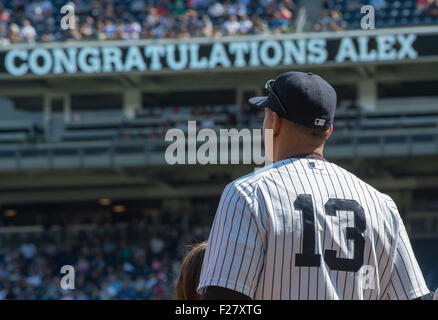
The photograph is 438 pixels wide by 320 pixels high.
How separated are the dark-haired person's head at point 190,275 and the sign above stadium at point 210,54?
15597 mm

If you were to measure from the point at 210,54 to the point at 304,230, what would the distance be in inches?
642

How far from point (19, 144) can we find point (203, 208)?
4751 mm

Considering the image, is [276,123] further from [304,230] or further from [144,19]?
[144,19]

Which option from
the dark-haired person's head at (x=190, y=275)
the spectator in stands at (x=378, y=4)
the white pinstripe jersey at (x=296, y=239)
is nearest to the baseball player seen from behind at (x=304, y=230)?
the white pinstripe jersey at (x=296, y=239)

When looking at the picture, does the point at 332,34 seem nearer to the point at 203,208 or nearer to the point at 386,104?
the point at 386,104

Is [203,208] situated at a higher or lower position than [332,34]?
lower

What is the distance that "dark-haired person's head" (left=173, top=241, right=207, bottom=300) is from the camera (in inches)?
95.0

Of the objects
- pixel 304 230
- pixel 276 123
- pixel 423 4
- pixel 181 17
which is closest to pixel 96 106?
pixel 181 17

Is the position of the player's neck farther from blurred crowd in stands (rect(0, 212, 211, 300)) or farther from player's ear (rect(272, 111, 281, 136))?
blurred crowd in stands (rect(0, 212, 211, 300))

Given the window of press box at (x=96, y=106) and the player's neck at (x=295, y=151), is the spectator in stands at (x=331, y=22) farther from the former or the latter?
the player's neck at (x=295, y=151)

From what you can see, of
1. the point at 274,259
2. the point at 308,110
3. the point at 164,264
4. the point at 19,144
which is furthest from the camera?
the point at 19,144

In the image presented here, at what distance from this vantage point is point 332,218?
6.97 ft

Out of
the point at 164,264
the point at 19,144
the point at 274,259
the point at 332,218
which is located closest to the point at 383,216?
the point at 332,218

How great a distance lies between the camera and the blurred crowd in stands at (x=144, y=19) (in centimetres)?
1867
